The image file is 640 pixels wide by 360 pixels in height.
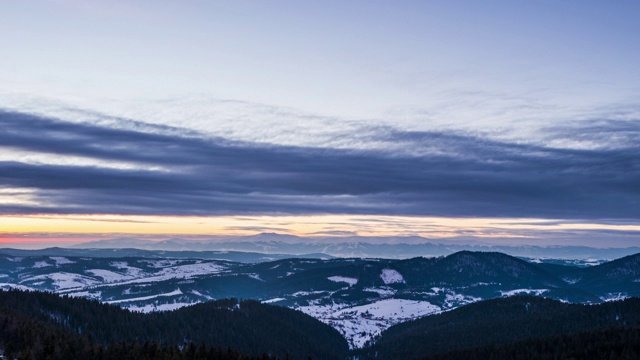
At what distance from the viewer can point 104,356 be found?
178m

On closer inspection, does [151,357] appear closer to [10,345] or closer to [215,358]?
[215,358]

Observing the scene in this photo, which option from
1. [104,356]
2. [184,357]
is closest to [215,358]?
[184,357]

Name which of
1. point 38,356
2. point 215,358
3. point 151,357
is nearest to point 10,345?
point 38,356

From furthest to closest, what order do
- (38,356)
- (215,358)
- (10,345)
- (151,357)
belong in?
(215,358)
(151,357)
(10,345)
(38,356)

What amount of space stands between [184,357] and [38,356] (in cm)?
4523

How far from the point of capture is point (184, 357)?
19450cm

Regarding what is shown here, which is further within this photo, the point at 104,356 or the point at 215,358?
the point at 215,358

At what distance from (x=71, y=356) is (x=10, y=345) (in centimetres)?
1752

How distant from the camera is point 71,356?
171 meters

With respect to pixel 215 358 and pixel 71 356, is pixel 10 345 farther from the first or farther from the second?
pixel 215 358

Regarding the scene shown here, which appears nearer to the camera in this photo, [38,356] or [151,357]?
[38,356]

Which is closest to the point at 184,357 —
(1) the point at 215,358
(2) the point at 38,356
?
(1) the point at 215,358

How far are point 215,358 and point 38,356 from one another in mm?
54857

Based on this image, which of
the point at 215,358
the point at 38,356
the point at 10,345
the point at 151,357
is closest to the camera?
the point at 38,356
